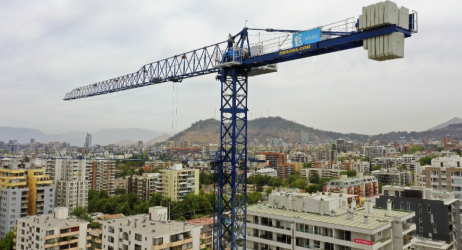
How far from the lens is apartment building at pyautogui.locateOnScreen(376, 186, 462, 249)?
13578 millimetres

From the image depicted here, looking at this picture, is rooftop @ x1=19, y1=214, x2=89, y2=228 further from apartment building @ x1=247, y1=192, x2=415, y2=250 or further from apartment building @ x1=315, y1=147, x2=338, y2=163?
apartment building @ x1=315, y1=147, x2=338, y2=163

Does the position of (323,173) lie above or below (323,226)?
below

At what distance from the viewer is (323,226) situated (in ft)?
34.3

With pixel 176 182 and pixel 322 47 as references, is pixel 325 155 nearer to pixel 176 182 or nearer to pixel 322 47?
Result: pixel 176 182

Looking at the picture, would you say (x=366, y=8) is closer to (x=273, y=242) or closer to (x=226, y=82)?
(x=226, y=82)

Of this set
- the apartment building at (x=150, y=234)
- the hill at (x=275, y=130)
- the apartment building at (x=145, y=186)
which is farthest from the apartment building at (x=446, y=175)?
the hill at (x=275, y=130)

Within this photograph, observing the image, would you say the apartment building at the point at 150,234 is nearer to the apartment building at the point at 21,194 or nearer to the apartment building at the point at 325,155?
the apartment building at the point at 21,194

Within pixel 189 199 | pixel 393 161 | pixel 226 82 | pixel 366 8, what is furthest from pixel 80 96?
pixel 393 161

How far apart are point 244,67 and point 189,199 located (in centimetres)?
1659

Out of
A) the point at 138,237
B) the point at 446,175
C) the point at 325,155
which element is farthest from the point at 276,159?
the point at 138,237

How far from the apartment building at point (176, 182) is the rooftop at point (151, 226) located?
13.3m

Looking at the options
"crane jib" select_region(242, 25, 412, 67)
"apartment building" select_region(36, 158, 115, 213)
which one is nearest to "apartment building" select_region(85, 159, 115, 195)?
"apartment building" select_region(36, 158, 115, 213)

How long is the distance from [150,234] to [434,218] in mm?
11480

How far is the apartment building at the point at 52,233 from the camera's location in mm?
13602
